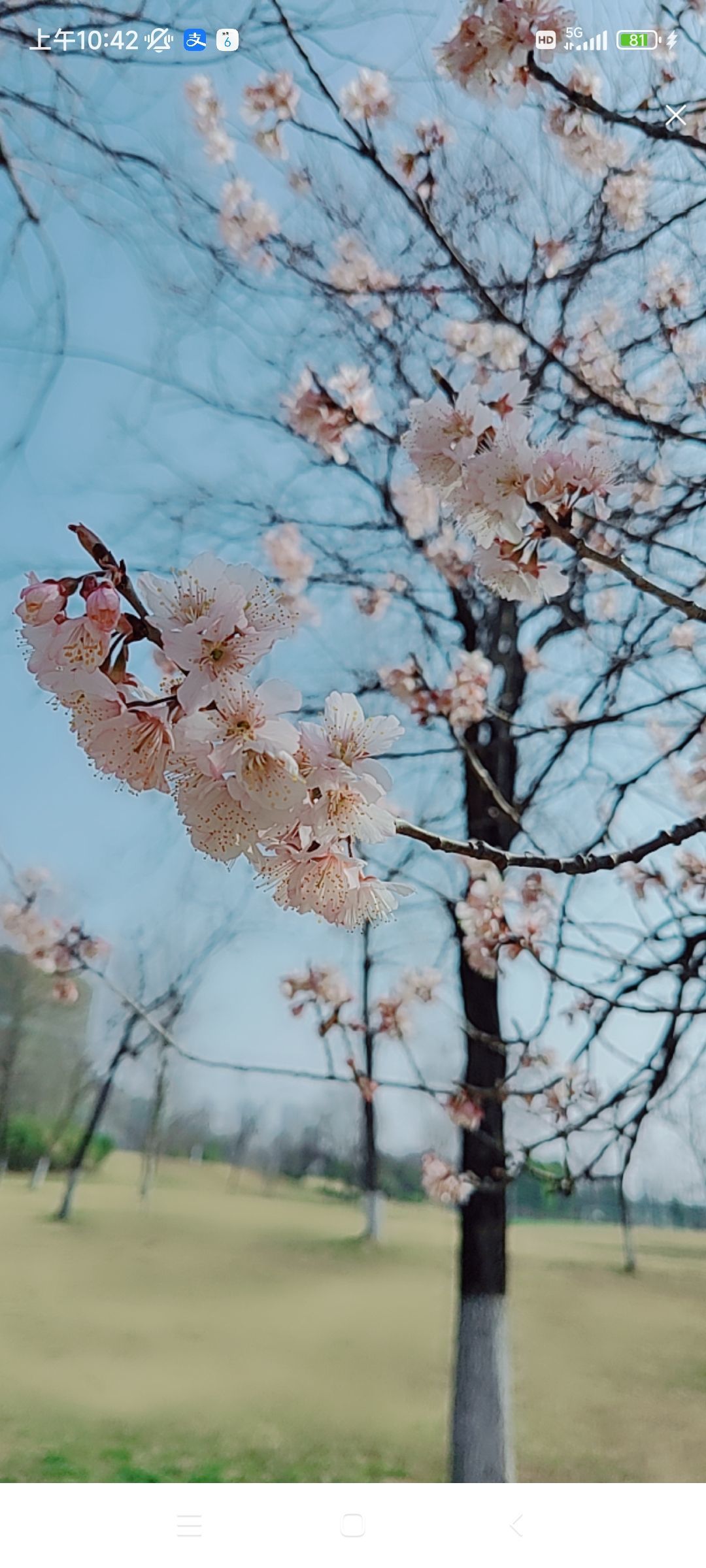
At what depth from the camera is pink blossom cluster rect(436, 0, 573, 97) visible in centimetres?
81

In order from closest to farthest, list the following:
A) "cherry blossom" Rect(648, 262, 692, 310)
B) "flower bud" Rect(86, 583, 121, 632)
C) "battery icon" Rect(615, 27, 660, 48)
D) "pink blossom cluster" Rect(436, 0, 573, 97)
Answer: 1. "flower bud" Rect(86, 583, 121, 632)
2. "pink blossom cluster" Rect(436, 0, 573, 97)
3. "battery icon" Rect(615, 27, 660, 48)
4. "cherry blossom" Rect(648, 262, 692, 310)

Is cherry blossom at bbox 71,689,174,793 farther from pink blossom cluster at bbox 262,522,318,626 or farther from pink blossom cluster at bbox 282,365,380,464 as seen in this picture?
pink blossom cluster at bbox 262,522,318,626

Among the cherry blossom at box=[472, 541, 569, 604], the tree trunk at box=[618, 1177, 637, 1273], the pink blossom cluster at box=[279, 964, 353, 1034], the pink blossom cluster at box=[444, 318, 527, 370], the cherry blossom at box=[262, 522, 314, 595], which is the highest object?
the pink blossom cluster at box=[444, 318, 527, 370]

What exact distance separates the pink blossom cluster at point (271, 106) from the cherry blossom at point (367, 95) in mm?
82

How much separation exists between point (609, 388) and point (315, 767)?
4.39 feet

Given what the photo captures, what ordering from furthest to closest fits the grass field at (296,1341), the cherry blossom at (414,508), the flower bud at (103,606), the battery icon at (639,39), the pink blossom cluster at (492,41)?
1. the cherry blossom at (414,508)
2. the grass field at (296,1341)
3. the battery icon at (639,39)
4. the pink blossom cluster at (492,41)
5. the flower bud at (103,606)

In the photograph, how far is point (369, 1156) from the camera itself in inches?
59.2

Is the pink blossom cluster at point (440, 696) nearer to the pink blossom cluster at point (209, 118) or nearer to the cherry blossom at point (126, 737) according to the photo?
the pink blossom cluster at point (209, 118)

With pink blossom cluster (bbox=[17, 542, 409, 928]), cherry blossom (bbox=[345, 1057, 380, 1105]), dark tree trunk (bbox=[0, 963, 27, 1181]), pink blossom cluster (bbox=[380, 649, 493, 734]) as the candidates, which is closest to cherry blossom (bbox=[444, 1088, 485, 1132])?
cherry blossom (bbox=[345, 1057, 380, 1105])

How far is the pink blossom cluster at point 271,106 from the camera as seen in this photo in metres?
1.48

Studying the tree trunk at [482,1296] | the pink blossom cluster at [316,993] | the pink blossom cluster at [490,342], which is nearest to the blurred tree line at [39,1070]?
the pink blossom cluster at [316,993]

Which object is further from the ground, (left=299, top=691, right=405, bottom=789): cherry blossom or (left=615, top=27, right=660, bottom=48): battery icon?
(left=615, top=27, right=660, bottom=48): battery icon

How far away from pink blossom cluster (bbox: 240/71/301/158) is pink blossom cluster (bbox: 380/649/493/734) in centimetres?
82

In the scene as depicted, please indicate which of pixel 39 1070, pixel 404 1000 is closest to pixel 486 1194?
pixel 404 1000
